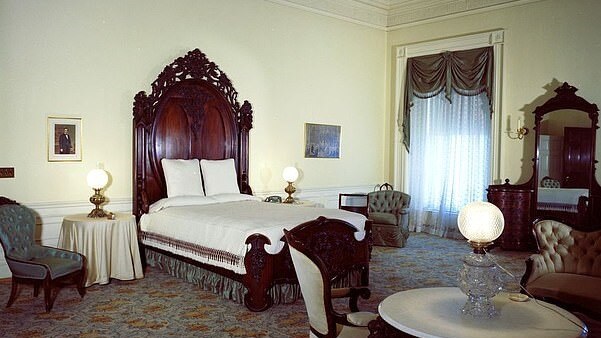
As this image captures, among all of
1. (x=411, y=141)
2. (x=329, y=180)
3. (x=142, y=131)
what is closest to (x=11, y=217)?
(x=142, y=131)

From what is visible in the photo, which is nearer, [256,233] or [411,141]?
[256,233]

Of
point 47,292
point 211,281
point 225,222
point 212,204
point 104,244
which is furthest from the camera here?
point 212,204

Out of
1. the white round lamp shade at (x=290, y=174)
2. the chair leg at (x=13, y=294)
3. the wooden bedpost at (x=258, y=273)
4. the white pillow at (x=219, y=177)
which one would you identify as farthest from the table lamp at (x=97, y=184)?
the white round lamp shade at (x=290, y=174)

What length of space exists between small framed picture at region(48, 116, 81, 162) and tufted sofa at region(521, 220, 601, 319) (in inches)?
196

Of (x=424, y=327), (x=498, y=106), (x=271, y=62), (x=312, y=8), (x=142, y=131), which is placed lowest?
(x=424, y=327)

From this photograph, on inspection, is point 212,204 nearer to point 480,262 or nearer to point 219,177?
point 219,177

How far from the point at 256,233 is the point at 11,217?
2.36 metres

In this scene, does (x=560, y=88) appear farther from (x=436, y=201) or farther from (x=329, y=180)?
(x=329, y=180)

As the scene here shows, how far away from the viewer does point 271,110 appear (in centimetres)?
827

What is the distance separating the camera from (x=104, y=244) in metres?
5.64

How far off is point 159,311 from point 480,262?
3.17 meters

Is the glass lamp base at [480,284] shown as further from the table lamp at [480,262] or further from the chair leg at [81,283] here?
the chair leg at [81,283]

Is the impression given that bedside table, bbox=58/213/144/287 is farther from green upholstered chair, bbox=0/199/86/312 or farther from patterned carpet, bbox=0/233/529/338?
green upholstered chair, bbox=0/199/86/312

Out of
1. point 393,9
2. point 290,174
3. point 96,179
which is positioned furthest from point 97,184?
point 393,9
